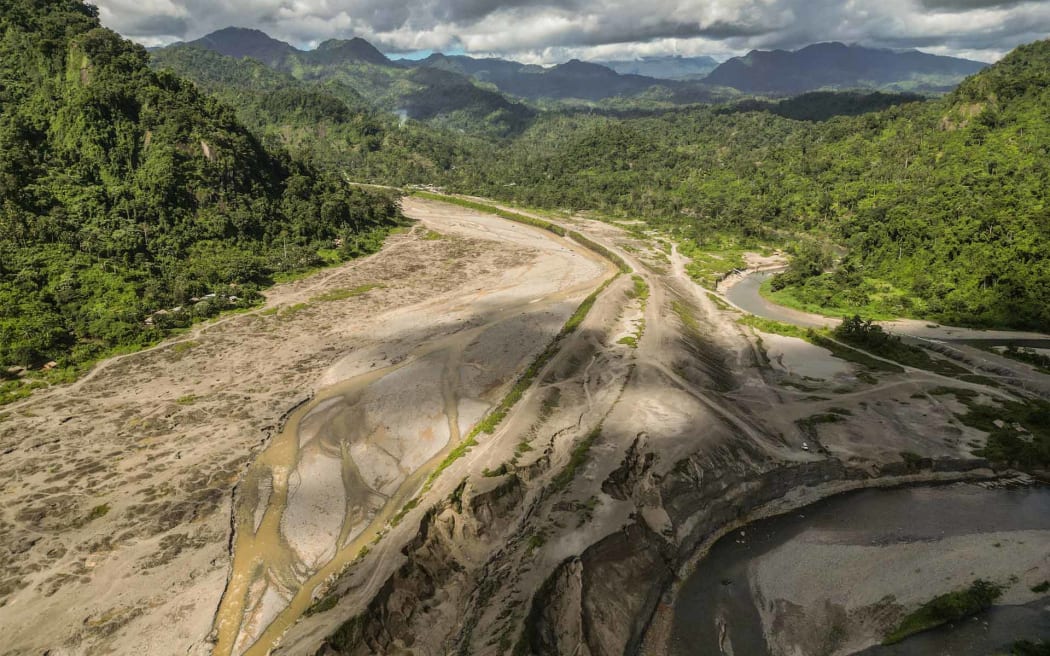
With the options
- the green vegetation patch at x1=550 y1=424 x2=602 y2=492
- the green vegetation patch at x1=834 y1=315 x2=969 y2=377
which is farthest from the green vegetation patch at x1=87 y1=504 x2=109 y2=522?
the green vegetation patch at x1=834 y1=315 x2=969 y2=377

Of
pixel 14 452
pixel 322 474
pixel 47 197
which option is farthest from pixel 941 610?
pixel 47 197

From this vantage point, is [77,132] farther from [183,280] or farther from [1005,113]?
[1005,113]

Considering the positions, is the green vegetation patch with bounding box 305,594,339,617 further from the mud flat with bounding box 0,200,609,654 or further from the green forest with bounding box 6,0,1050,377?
the green forest with bounding box 6,0,1050,377

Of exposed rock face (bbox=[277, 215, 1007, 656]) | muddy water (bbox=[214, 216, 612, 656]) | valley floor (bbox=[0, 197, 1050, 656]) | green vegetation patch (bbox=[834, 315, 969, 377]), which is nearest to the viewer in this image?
exposed rock face (bbox=[277, 215, 1007, 656])

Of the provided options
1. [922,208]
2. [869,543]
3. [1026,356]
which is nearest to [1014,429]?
[1026,356]

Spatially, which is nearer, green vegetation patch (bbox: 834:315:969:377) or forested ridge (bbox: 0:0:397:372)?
green vegetation patch (bbox: 834:315:969:377)

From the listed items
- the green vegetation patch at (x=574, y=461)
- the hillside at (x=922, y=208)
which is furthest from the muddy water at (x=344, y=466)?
the hillside at (x=922, y=208)

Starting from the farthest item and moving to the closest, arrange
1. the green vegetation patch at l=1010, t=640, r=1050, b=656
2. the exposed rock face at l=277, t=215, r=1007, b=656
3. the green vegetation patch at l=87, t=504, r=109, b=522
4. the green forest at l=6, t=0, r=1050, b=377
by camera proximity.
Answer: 1. the green forest at l=6, t=0, r=1050, b=377
2. the green vegetation patch at l=87, t=504, r=109, b=522
3. the exposed rock face at l=277, t=215, r=1007, b=656
4. the green vegetation patch at l=1010, t=640, r=1050, b=656
